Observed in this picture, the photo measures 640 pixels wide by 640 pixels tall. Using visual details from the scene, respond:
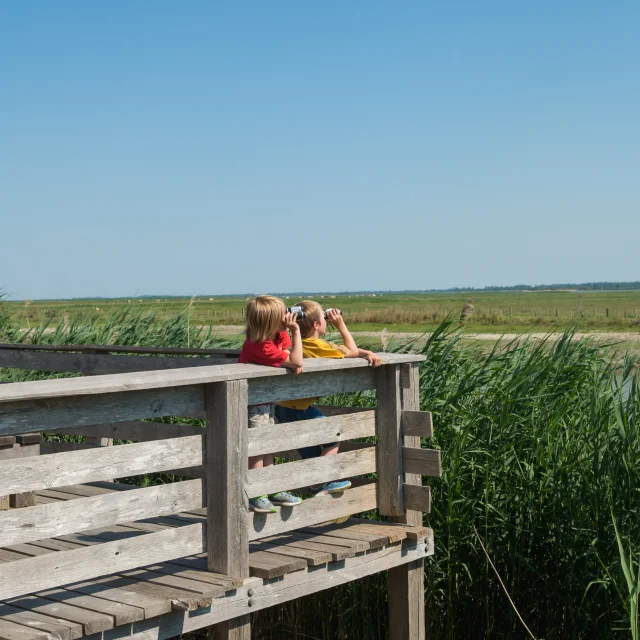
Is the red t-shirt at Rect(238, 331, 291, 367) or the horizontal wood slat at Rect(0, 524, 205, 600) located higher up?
the red t-shirt at Rect(238, 331, 291, 367)

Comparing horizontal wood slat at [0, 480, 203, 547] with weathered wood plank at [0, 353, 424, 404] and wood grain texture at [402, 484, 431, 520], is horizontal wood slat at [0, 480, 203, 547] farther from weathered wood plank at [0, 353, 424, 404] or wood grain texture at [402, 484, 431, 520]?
wood grain texture at [402, 484, 431, 520]

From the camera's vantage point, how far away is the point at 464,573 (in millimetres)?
6102

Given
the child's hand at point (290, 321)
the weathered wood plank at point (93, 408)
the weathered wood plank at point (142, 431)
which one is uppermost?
the child's hand at point (290, 321)

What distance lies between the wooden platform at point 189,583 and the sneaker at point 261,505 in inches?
9.6

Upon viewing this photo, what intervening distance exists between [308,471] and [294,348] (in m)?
0.69

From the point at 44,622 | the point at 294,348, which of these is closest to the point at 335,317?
the point at 294,348

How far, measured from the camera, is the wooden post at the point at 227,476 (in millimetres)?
4297

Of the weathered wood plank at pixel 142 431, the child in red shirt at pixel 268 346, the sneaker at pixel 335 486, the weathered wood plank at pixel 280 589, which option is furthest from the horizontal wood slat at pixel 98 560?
the sneaker at pixel 335 486

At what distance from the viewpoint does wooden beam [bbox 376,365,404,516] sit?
5.31m

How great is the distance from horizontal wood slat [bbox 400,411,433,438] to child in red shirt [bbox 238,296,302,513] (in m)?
0.83

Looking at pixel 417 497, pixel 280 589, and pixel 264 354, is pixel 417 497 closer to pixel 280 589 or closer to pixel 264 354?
pixel 280 589

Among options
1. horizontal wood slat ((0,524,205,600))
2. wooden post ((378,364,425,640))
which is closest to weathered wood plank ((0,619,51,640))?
horizontal wood slat ((0,524,205,600))

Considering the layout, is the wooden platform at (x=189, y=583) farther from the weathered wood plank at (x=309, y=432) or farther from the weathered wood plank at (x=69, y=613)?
the weathered wood plank at (x=309, y=432)

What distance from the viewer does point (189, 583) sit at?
424 cm
